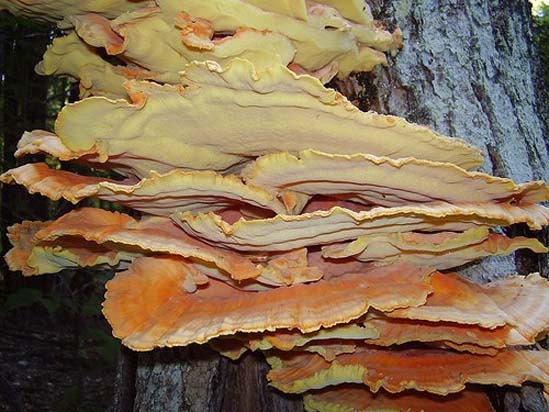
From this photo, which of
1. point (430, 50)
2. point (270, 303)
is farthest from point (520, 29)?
point (270, 303)

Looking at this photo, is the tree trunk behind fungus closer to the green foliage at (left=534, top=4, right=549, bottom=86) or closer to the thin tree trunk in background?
the green foliage at (left=534, top=4, right=549, bottom=86)

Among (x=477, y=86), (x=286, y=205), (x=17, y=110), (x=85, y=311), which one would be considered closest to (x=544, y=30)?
(x=477, y=86)

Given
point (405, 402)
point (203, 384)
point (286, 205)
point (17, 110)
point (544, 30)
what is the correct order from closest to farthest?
point (286, 205), point (405, 402), point (203, 384), point (544, 30), point (17, 110)

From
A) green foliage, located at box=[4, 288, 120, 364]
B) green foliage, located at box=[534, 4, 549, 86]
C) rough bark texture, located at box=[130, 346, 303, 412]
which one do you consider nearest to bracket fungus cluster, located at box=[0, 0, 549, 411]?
rough bark texture, located at box=[130, 346, 303, 412]

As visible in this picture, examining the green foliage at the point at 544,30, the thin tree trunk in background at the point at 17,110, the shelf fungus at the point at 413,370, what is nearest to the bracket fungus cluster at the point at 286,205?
the shelf fungus at the point at 413,370

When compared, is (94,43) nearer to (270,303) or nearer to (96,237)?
(96,237)

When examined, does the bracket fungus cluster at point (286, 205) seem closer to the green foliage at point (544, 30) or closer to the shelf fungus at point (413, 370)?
the shelf fungus at point (413, 370)

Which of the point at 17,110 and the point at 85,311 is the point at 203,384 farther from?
the point at 17,110
